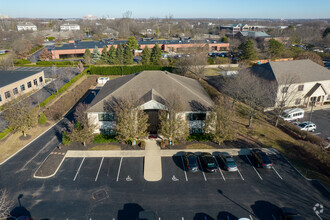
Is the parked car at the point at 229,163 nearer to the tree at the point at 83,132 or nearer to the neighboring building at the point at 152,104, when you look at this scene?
the neighboring building at the point at 152,104

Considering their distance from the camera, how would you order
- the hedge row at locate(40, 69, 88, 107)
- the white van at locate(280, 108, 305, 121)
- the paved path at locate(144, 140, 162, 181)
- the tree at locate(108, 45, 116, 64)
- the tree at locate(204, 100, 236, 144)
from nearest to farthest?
the paved path at locate(144, 140, 162, 181), the tree at locate(204, 100, 236, 144), the white van at locate(280, 108, 305, 121), the hedge row at locate(40, 69, 88, 107), the tree at locate(108, 45, 116, 64)

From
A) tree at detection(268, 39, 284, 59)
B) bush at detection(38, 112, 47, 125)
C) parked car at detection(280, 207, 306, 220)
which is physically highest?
tree at detection(268, 39, 284, 59)

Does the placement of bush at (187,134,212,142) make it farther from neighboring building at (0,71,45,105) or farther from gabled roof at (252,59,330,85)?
neighboring building at (0,71,45,105)

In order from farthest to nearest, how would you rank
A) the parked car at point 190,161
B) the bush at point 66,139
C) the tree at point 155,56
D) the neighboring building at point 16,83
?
the tree at point 155,56 → the neighboring building at point 16,83 → the bush at point 66,139 → the parked car at point 190,161

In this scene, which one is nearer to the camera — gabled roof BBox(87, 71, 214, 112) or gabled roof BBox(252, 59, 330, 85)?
gabled roof BBox(87, 71, 214, 112)

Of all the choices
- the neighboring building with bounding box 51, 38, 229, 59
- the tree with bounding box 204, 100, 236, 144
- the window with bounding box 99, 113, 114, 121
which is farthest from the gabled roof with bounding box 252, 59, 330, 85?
the neighboring building with bounding box 51, 38, 229, 59

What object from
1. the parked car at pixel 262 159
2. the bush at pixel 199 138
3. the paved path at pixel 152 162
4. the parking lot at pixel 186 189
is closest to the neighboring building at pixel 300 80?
the parked car at pixel 262 159


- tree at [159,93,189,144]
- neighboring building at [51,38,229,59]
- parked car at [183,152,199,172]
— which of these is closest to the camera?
parked car at [183,152,199,172]

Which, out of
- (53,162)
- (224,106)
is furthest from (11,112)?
(224,106)
